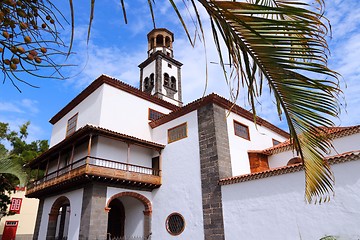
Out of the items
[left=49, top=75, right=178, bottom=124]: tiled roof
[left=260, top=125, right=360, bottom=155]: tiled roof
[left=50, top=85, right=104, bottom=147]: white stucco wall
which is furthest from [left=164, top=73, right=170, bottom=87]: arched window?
[left=260, top=125, right=360, bottom=155]: tiled roof

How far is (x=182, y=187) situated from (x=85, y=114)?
6.78m

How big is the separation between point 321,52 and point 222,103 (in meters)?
11.0

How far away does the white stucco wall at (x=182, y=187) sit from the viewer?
1093 centimetres

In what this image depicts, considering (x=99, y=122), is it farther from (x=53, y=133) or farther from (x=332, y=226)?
(x=332, y=226)

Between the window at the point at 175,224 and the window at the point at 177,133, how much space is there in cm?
353

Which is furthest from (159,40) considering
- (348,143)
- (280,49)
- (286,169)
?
(280,49)

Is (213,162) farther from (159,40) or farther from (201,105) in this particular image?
(159,40)

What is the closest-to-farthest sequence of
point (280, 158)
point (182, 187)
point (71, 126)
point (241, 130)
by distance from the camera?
point (182, 187) → point (280, 158) → point (241, 130) → point (71, 126)

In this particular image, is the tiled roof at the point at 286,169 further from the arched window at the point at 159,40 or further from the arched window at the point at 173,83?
the arched window at the point at 159,40

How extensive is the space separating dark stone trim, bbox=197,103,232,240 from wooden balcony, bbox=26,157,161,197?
286 cm

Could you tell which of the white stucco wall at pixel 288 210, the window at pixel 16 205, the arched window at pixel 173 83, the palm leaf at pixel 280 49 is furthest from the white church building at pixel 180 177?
the window at pixel 16 205

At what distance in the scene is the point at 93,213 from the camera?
34.7 ft

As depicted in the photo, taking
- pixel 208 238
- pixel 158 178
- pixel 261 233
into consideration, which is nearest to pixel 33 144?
pixel 158 178

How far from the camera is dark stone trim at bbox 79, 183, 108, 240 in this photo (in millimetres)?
10375
